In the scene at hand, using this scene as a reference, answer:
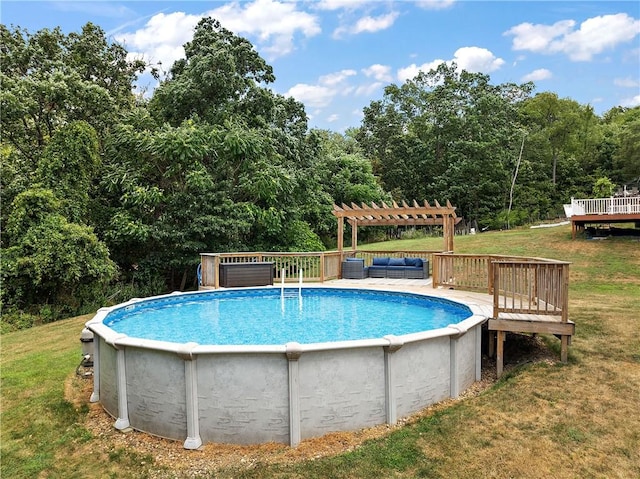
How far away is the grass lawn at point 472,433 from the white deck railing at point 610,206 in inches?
467

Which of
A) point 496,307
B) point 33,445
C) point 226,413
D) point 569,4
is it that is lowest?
point 33,445

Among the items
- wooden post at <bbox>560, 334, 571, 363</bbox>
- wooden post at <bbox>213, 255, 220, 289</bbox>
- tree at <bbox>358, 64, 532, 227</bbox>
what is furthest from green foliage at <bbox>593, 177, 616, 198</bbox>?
wooden post at <bbox>213, 255, 220, 289</bbox>

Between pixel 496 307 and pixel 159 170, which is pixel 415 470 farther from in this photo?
pixel 159 170

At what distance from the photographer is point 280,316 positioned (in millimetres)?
7945

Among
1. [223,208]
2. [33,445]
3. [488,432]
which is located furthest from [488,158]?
[33,445]

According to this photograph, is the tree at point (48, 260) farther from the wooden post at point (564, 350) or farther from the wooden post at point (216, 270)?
the wooden post at point (564, 350)

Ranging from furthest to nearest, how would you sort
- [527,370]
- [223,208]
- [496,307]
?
[223,208]
[496,307]
[527,370]

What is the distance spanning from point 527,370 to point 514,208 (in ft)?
89.1

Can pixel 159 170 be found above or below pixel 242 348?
above

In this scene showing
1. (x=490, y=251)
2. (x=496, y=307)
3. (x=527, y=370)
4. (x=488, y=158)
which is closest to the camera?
(x=527, y=370)

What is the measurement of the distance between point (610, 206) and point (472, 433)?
53.1 ft

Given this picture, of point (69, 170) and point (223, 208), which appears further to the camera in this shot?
point (223, 208)

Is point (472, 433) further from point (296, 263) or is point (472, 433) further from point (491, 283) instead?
point (296, 263)

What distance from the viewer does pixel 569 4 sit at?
15055 millimetres
